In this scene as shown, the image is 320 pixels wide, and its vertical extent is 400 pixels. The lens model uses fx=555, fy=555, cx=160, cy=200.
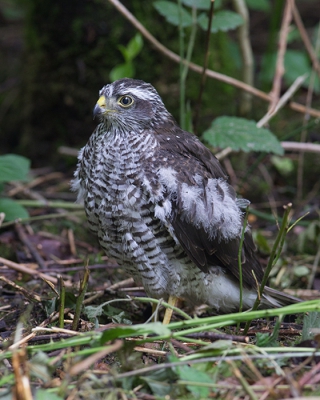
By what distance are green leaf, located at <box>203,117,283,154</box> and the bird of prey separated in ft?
1.64

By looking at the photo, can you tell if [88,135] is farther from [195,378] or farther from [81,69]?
[195,378]

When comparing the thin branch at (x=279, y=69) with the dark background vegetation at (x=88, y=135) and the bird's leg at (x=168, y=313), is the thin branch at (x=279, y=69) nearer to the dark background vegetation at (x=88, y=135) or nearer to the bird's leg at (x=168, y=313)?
the dark background vegetation at (x=88, y=135)

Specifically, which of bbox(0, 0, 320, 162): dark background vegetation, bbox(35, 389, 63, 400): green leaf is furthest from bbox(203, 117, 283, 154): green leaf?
bbox(35, 389, 63, 400): green leaf

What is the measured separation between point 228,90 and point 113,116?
3.13 metres

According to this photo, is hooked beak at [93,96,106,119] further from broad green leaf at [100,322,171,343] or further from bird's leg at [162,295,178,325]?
broad green leaf at [100,322,171,343]

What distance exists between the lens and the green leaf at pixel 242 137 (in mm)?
4250

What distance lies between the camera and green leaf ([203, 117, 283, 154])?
4250mm

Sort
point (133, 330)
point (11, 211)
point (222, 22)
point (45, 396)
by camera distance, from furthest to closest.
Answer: point (222, 22) < point (11, 211) < point (133, 330) < point (45, 396)

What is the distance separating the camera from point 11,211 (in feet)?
15.0

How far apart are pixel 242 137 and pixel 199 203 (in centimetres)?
108

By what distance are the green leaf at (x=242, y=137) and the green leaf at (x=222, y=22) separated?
2.56 ft

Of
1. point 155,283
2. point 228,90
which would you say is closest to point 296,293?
point 155,283

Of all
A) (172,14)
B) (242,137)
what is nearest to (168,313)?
(242,137)

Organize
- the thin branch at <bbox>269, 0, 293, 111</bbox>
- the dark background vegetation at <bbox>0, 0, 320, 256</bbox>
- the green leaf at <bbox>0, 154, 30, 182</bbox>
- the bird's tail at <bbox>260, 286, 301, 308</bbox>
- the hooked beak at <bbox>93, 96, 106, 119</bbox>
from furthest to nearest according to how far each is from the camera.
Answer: the dark background vegetation at <bbox>0, 0, 320, 256</bbox> → the thin branch at <bbox>269, 0, 293, 111</bbox> → the green leaf at <bbox>0, 154, 30, 182</bbox> → the bird's tail at <bbox>260, 286, 301, 308</bbox> → the hooked beak at <bbox>93, 96, 106, 119</bbox>
